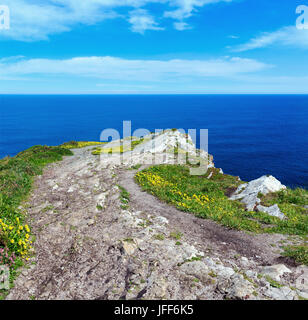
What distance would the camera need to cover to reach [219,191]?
21.0 metres

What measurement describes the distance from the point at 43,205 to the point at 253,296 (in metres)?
14.1

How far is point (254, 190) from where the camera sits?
20.3 meters

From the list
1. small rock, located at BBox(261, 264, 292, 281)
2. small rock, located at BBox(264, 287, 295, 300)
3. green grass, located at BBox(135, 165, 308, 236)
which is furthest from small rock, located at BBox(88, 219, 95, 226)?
small rock, located at BBox(264, 287, 295, 300)

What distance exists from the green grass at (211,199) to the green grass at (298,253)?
220cm

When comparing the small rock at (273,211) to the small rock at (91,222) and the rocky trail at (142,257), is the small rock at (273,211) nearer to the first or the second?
the rocky trail at (142,257)

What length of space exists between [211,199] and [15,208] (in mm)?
14239

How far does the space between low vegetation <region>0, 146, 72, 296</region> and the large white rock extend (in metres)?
15.6

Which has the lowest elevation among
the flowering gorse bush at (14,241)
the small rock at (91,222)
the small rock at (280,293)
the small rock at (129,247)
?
the small rock at (280,293)

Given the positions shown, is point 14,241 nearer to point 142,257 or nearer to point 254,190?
point 142,257

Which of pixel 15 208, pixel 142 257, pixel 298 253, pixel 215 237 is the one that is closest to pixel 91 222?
pixel 142 257

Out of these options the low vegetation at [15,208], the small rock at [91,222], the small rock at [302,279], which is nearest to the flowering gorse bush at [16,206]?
the low vegetation at [15,208]

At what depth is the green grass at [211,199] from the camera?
14.8 m

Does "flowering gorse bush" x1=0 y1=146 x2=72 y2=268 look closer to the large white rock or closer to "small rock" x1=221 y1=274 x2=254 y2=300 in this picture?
"small rock" x1=221 y1=274 x2=254 y2=300

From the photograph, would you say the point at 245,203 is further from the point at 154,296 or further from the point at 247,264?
the point at 154,296
